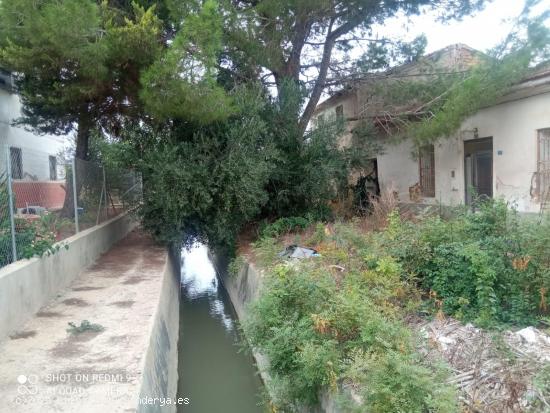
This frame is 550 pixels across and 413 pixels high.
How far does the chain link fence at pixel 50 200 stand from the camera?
6184 millimetres

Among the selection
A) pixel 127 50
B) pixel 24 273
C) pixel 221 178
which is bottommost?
pixel 24 273

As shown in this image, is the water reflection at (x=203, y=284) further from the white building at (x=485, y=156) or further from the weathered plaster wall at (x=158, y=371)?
the white building at (x=485, y=156)

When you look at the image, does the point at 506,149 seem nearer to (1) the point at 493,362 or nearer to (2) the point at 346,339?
(1) the point at 493,362

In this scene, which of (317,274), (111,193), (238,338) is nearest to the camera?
(317,274)

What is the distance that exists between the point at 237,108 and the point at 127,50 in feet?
8.99

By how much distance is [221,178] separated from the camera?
35.3ft

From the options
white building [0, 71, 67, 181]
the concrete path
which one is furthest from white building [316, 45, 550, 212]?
white building [0, 71, 67, 181]

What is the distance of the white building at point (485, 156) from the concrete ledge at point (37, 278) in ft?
23.8

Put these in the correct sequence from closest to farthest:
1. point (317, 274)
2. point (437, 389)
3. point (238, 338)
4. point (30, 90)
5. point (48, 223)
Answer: point (437, 389), point (317, 274), point (48, 223), point (238, 338), point (30, 90)

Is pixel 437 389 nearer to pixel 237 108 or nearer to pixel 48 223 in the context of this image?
pixel 48 223

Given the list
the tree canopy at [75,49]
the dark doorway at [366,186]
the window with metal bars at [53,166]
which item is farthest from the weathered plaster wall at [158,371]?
the window with metal bars at [53,166]

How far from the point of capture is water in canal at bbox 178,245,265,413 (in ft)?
22.1

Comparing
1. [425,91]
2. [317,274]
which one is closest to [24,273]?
[317,274]

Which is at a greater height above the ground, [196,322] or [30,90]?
[30,90]
